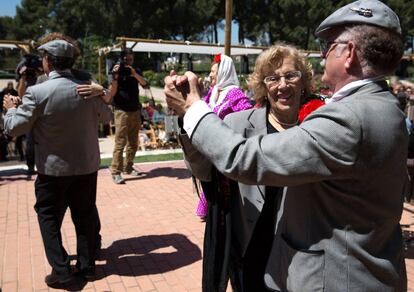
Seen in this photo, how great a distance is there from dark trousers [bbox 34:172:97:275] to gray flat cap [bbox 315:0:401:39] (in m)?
2.61

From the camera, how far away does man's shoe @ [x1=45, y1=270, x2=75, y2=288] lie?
10.9ft

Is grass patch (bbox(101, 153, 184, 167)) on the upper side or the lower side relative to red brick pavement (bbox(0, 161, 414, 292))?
upper

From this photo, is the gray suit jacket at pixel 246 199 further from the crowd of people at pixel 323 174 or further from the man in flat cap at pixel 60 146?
the man in flat cap at pixel 60 146

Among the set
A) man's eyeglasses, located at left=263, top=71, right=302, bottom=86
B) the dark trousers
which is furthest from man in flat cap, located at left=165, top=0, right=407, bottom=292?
the dark trousers

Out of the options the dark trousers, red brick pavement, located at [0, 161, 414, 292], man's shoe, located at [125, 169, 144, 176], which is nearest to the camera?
the dark trousers

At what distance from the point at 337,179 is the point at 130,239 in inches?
144

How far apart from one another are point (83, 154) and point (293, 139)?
248 centimetres

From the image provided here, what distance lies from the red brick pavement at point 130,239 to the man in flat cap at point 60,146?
15.3 inches

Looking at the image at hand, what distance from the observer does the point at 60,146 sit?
318 centimetres

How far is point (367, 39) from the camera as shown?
1210 mm

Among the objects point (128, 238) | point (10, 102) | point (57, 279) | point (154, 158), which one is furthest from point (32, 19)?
point (57, 279)

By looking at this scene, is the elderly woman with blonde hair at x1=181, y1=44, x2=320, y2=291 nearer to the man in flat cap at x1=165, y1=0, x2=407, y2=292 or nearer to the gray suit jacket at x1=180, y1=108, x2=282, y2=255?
the gray suit jacket at x1=180, y1=108, x2=282, y2=255

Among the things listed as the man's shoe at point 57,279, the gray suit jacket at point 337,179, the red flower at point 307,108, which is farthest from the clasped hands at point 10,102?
the gray suit jacket at point 337,179

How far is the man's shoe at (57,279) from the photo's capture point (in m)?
3.31
